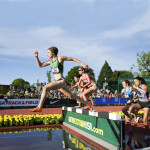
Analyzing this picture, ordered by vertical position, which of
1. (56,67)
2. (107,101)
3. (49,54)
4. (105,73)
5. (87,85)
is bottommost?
(107,101)

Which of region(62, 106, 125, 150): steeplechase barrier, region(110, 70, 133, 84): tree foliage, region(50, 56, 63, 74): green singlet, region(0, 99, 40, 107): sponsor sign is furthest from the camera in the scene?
region(110, 70, 133, 84): tree foliage

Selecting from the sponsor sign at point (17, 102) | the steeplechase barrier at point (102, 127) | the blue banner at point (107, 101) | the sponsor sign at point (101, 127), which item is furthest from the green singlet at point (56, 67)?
the blue banner at point (107, 101)

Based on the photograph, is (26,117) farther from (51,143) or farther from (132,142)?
(132,142)

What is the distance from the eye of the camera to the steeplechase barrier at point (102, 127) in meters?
4.23

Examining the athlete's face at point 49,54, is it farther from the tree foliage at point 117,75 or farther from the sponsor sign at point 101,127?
the tree foliage at point 117,75

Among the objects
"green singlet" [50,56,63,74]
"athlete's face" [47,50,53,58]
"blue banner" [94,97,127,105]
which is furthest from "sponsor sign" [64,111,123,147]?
"blue banner" [94,97,127,105]

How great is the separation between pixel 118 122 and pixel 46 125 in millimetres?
5134

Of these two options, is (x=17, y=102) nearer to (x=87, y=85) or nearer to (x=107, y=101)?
(x=107, y=101)

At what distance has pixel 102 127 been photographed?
196 inches

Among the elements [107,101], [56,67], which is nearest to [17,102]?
[107,101]

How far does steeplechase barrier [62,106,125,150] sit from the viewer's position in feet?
13.9

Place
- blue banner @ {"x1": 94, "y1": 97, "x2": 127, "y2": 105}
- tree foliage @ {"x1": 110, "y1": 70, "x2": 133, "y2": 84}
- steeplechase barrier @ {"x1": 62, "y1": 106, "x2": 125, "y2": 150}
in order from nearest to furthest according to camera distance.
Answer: steeplechase barrier @ {"x1": 62, "y1": 106, "x2": 125, "y2": 150}, blue banner @ {"x1": 94, "y1": 97, "x2": 127, "y2": 105}, tree foliage @ {"x1": 110, "y1": 70, "x2": 133, "y2": 84}

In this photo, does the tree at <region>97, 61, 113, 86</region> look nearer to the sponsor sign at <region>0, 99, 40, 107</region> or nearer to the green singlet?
the sponsor sign at <region>0, 99, 40, 107</region>

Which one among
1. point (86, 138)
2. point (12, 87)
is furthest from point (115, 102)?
point (86, 138)
